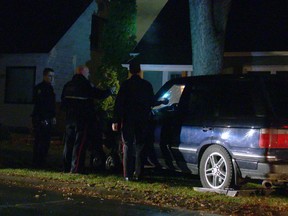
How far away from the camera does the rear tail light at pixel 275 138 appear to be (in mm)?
7773

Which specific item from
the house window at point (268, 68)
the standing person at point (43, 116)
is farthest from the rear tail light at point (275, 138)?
the house window at point (268, 68)

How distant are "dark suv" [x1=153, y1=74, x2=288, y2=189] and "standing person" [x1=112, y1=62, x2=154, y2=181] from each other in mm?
372

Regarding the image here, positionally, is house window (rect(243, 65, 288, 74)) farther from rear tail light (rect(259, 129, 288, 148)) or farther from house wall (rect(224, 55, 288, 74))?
A: rear tail light (rect(259, 129, 288, 148))

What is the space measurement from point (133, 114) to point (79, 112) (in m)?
1.27

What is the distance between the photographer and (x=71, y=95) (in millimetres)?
10086

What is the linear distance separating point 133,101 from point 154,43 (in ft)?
36.4

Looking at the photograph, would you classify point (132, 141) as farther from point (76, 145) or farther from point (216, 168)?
point (216, 168)

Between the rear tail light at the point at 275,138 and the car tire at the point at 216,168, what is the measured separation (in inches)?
27.9

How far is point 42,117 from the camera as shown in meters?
11.2

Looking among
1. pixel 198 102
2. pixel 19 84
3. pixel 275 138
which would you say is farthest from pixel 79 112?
pixel 19 84

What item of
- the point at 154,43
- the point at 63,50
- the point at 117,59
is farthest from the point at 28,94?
the point at 154,43

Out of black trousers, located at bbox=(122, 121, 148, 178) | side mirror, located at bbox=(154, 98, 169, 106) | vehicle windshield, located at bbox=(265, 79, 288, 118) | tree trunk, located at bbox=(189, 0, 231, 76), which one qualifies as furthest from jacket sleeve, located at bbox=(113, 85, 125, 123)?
tree trunk, located at bbox=(189, 0, 231, 76)

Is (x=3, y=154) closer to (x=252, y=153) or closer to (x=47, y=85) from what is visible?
(x=47, y=85)

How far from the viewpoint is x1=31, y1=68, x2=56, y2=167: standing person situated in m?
11.2
